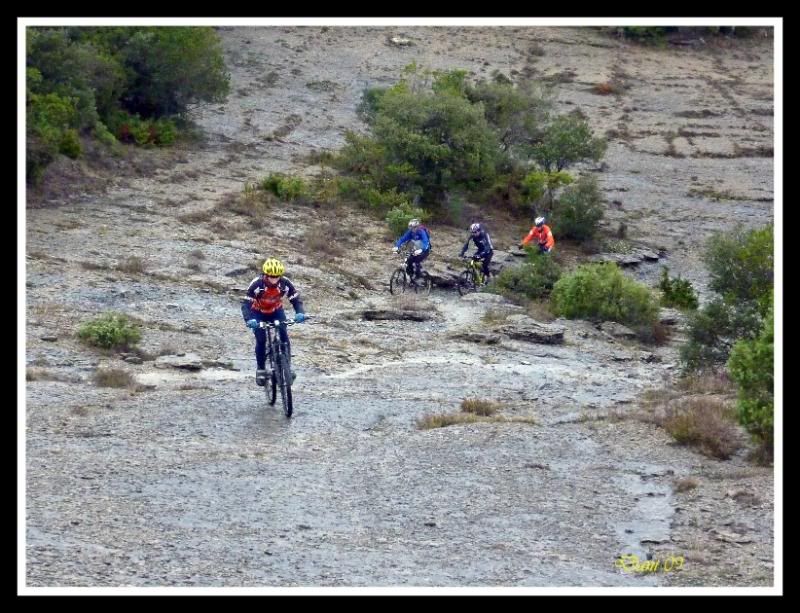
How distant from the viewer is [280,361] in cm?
1459

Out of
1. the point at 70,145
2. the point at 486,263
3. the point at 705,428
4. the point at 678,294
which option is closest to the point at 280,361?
the point at 705,428

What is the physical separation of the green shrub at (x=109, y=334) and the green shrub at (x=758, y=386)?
29.7 feet

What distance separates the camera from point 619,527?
11.3 metres

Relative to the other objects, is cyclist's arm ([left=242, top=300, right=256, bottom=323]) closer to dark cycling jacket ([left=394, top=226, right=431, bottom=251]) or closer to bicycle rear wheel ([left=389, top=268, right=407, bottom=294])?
dark cycling jacket ([left=394, top=226, right=431, bottom=251])

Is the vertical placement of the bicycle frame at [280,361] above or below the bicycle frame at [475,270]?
below

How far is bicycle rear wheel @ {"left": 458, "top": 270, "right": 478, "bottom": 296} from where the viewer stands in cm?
2619

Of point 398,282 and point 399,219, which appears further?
point 399,219

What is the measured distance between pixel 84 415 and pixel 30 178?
16692 millimetres

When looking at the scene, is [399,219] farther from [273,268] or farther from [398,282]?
[273,268]

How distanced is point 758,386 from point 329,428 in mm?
4750

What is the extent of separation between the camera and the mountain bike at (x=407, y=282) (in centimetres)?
2569

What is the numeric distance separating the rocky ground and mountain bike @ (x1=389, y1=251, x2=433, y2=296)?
1.16 ft

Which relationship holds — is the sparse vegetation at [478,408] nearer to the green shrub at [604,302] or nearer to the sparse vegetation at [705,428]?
the sparse vegetation at [705,428]
